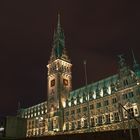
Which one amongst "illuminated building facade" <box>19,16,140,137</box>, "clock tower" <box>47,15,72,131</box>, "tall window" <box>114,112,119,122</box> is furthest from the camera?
"clock tower" <box>47,15,72,131</box>

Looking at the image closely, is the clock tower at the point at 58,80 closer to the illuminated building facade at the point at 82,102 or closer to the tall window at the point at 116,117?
the illuminated building facade at the point at 82,102

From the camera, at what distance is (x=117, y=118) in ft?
297

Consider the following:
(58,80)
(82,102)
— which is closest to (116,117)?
(82,102)

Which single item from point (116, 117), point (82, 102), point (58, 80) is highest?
point (58, 80)

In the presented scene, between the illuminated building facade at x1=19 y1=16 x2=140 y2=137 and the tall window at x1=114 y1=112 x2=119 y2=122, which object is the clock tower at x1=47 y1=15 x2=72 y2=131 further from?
the tall window at x1=114 y1=112 x2=119 y2=122

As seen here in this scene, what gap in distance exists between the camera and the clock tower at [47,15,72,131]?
123750 millimetres

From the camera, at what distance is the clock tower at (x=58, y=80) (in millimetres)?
123750

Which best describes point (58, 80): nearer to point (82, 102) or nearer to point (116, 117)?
point (82, 102)

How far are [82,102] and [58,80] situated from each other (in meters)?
24.4

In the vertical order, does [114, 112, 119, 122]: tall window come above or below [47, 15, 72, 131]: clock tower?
below

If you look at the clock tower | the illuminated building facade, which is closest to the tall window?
the illuminated building facade

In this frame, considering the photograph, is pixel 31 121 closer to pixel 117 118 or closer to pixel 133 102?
pixel 117 118

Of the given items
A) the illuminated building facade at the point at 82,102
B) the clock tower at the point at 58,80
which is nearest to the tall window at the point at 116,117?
the illuminated building facade at the point at 82,102

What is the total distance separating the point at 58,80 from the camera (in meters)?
130
